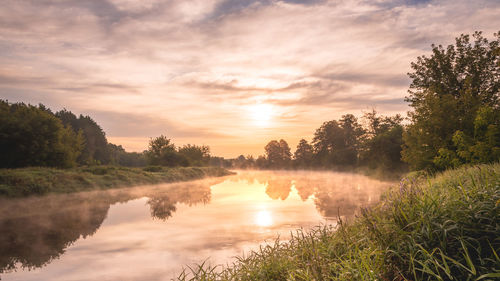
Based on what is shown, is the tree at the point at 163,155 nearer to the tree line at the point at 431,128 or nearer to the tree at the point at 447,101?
the tree line at the point at 431,128

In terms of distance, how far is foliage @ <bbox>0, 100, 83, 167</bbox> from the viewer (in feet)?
85.0

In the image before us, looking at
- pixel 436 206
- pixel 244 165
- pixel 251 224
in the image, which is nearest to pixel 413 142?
pixel 251 224

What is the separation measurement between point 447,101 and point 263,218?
51.0 ft

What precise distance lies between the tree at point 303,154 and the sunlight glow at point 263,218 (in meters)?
75.2

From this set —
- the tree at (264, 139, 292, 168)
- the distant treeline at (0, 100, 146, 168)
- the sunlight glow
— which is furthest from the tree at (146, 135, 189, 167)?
the tree at (264, 139, 292, 168)

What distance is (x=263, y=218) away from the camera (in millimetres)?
10906

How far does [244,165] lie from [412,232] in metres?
113

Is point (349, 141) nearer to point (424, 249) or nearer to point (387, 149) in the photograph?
point (387, 149)

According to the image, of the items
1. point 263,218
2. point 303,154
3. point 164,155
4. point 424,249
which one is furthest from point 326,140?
point 424,249

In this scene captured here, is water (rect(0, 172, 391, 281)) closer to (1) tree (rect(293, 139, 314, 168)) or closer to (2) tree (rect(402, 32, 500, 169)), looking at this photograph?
(2) tree (rect(402, 32, 500, 169))

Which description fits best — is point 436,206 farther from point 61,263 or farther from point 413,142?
point 413,142

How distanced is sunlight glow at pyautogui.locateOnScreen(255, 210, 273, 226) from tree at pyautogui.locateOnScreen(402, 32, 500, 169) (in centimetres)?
833

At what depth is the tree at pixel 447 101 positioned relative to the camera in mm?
Answer: 17500

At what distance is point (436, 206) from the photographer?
3957 millimetres
